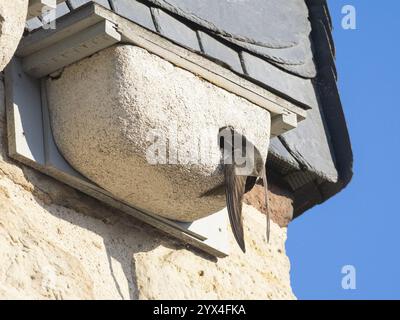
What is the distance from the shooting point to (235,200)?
464 cm

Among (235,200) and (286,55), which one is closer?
(235,200)

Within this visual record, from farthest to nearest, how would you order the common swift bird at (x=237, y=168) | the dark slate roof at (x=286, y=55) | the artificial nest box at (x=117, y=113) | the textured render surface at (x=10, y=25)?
1. the dark slate roof at (x=286, y=55)
2. the common swift bird at (x=237, y=168)
3. the artificial nest box at (x=117, y=113)
4. the textured render surface at (x=10, y=25)

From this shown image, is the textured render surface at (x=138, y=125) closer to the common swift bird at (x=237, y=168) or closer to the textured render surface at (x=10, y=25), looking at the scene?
the common swift bird at (x=237, y=168)

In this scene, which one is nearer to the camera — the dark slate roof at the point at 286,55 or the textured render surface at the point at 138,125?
the textured render surface at the point at 138,125

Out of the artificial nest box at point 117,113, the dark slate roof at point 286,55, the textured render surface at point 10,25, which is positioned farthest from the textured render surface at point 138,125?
the textured render surface at point 10,25

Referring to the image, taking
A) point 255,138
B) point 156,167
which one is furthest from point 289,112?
point 156,167

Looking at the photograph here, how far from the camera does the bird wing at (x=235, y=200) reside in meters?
4.62

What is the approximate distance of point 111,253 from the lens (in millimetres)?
4605

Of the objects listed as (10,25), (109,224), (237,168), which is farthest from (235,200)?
(10,25)

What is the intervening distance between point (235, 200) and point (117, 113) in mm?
361

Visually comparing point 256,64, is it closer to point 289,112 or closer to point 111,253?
point 289,112

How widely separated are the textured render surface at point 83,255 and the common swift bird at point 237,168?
229 mm

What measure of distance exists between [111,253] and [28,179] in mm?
272

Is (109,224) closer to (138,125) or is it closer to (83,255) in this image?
(83,255)
